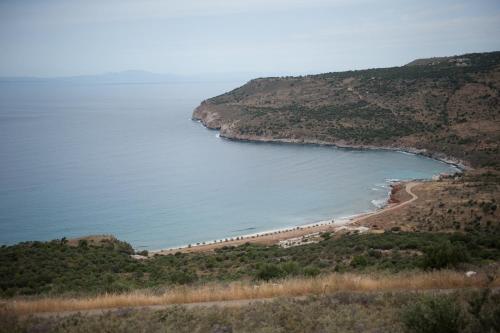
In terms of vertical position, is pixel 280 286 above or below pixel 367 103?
below

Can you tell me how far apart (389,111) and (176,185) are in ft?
155

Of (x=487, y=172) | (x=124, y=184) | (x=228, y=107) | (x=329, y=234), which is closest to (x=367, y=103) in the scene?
(x=228, y=107)

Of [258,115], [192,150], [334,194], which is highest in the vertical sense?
[258,115]

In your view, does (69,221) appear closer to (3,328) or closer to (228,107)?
(3,328)

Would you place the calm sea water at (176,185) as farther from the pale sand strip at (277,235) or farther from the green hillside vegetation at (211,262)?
the green hillside vegetation at (211,262)

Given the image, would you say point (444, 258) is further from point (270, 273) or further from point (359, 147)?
point (359, 147)

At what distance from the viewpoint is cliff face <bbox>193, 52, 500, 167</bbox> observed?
6625cm

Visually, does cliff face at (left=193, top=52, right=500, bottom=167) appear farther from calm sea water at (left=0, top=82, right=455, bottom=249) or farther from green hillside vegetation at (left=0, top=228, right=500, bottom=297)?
green hillside vegetation at (left=0, top=228, right=500, bottom=297)

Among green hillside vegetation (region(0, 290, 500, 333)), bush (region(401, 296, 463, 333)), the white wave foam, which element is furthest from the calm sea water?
bush (region(401, 296, 463, 333))

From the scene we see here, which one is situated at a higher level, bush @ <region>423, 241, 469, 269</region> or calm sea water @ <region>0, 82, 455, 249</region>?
bush @ <region>423, 241, 469, 269</region>

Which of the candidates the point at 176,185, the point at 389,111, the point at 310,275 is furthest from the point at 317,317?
the point at 389,111

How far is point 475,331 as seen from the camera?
234 inches

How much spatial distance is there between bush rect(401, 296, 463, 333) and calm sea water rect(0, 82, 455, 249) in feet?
105

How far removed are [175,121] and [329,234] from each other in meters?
95.8
